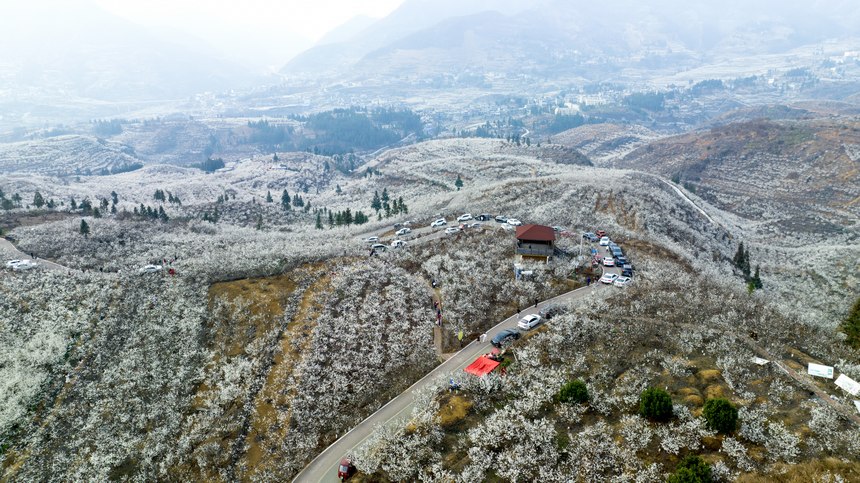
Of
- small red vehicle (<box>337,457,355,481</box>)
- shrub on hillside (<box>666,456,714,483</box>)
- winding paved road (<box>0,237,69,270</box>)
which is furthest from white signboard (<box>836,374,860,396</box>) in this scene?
winding paved road (<box>0,237,69,270</box>)

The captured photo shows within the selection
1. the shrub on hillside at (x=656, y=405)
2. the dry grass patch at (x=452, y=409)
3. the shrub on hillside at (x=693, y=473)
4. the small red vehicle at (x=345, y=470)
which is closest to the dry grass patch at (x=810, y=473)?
the shrub on hillside at (x=693, y=473)

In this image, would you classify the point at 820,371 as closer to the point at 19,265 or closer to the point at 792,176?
the point at 19,265

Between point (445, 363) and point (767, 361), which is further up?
point (767, 361)

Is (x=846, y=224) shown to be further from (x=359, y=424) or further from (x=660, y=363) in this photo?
(x=359, y=424)

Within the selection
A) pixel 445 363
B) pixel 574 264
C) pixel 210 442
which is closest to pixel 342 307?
pixel 445 363

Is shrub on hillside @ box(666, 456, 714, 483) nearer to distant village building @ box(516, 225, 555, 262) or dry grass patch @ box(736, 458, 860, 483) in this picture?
dry grass patch @ box(736, 458, 860, 483)

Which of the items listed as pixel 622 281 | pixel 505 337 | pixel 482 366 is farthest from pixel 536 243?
pixel 482 366
